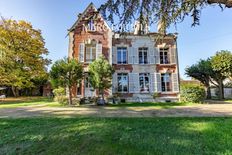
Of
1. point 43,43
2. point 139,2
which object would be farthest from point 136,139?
point 43,43

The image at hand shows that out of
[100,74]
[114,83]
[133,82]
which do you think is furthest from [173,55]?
[100,74]

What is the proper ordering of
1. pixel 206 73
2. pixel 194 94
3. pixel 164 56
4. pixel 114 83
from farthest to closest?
pixel 206 73 < pixel 164 56 < pixel 114 83 < pixel 194 94

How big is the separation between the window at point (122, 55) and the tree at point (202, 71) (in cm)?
834

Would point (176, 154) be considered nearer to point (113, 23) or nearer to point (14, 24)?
point (113, 23)

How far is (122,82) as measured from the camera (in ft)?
61.6

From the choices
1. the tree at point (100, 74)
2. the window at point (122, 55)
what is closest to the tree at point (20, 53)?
the window at point (122, 55)

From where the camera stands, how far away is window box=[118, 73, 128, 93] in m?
18.6

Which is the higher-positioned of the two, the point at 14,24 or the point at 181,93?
the point at 14,24

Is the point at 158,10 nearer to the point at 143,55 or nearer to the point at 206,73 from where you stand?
the point at 143,55

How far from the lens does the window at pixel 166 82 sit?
1896 centimetres

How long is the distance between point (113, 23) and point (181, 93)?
15054 mm

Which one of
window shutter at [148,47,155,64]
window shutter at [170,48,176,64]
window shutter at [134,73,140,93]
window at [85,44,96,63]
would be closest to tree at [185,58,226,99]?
window shutter at [170,48,176,64]

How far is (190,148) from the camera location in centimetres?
416

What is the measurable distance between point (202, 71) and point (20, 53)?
21.6 m
